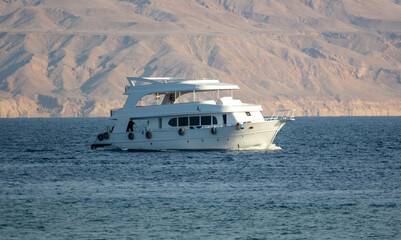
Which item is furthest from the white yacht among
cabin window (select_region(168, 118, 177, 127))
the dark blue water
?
the dark blue water

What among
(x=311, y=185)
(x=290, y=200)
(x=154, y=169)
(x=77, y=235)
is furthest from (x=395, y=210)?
(x=154, y=169)

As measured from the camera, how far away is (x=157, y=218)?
101 feet

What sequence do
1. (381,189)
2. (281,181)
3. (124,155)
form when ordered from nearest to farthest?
(381,189)
(281,181)
(124,155)

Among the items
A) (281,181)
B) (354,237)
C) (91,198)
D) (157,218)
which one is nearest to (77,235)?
(157,218)

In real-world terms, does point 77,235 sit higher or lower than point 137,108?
lower

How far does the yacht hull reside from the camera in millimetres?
53969

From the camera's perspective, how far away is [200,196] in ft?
118

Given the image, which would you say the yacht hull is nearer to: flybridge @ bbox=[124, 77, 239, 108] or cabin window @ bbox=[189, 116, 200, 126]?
cabin window @ bbox=[189, 116, 200, 126]

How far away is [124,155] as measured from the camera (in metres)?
56.3

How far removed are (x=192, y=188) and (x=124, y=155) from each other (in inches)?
726

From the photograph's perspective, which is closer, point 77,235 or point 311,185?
point 77,235

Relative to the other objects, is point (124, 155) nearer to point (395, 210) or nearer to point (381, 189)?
point (381, 189)

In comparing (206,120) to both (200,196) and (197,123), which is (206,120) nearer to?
(197,123)

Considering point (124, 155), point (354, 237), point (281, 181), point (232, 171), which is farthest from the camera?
point (124, 155)
